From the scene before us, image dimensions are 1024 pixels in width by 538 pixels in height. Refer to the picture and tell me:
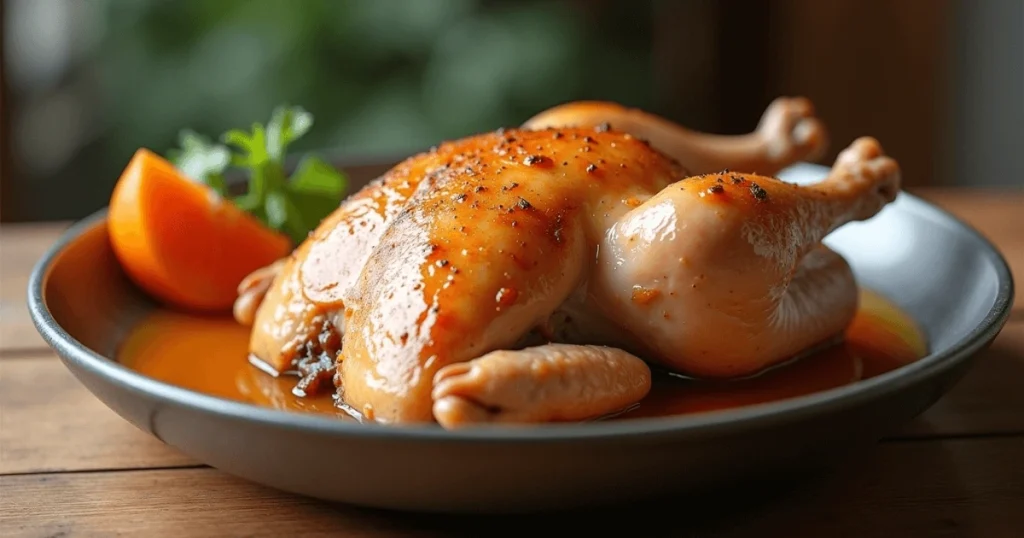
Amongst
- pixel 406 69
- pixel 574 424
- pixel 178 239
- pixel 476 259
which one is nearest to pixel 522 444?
pixel 574 424

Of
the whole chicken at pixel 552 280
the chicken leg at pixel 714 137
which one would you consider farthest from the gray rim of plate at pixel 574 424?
the chicken leg at pixel 714 137

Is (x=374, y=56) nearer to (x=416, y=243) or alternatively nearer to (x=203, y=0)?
(x=203, y=0)

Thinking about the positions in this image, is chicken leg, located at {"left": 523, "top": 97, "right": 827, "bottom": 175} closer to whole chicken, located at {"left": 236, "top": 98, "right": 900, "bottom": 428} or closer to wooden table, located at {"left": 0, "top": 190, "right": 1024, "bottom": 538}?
whole chicken, located at {"left": 236, "top": 98, "right": 900, "bottom": 428}

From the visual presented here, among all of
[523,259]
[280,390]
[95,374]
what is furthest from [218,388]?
[523,259]

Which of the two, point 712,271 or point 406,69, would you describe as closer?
point 712,271

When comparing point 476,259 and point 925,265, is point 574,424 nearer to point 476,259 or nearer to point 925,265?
point 476,259

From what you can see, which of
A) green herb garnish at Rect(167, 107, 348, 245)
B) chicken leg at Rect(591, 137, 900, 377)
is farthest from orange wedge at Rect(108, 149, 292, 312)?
chicken leg at Rect(591, 137, 900, 377)
